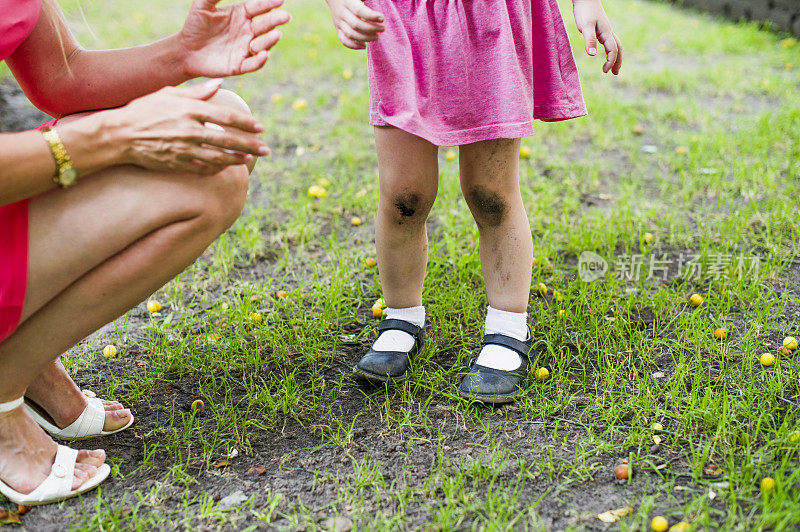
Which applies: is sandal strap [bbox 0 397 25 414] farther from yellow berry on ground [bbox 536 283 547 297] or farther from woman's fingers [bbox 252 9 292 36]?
yellow berry on ground [bbox 536 283 547 297]

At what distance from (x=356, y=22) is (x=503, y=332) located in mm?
905

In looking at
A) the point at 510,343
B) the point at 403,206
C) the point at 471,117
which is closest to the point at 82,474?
the point at 403,206

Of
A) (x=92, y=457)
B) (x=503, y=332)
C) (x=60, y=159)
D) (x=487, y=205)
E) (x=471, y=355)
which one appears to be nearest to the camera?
(x=60, y=159)

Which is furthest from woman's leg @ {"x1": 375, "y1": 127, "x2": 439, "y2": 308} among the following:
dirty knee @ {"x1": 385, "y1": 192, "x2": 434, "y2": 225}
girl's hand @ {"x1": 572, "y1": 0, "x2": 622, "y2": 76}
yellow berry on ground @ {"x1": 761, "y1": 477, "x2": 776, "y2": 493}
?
yellow berry on ground @ {"x1": 761, "y1": 477, "x2": 776, "y2": 493}

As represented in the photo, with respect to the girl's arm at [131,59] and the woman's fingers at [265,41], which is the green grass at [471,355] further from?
the woman's fingers at [265,41]

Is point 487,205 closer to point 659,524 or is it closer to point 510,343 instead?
point 510,343

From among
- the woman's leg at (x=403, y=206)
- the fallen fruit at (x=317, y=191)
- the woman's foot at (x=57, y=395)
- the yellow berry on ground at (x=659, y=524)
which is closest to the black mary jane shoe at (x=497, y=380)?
the woman's leg at (x=403, y=206)

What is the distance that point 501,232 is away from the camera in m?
→ 1.86

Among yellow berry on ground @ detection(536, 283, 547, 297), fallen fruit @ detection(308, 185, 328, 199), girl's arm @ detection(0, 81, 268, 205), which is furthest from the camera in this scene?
fallen fruit @ detection(308, 185, 328, 199)

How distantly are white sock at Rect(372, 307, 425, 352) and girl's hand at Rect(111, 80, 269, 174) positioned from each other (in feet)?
2.42

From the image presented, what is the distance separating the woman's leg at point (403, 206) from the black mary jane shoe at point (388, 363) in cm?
7

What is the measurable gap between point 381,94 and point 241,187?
0.42 meters

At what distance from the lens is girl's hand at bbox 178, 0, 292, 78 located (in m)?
1.63

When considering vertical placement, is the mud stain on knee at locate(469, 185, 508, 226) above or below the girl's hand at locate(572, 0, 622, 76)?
below
